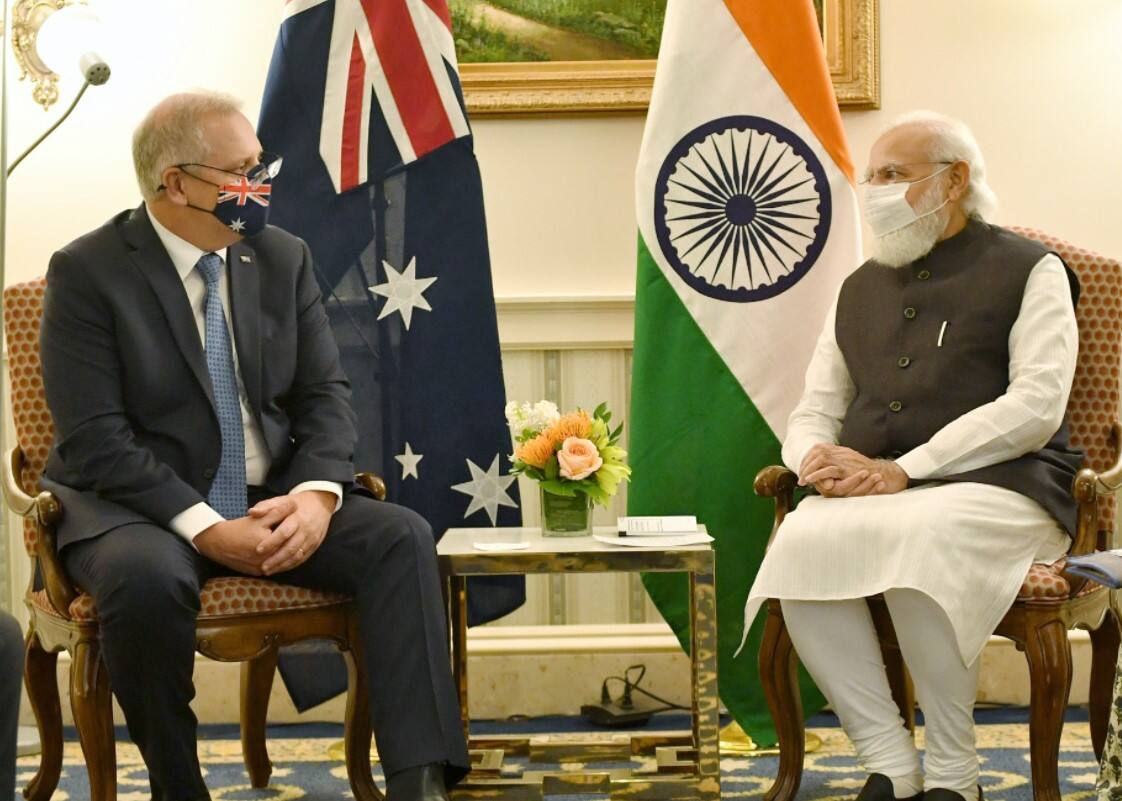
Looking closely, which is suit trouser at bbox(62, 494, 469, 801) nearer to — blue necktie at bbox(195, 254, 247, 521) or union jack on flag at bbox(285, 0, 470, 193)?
blue necktie at bbox(195, 254, 247, 521)

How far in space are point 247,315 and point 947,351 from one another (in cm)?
149

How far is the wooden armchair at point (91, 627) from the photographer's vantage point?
2688 millimetres

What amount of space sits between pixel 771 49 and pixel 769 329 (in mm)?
696

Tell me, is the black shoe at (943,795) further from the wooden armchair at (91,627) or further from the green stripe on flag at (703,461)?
the wooden armchair at (91,627)

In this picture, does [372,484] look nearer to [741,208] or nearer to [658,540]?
[658,540]

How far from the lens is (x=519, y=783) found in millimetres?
2939

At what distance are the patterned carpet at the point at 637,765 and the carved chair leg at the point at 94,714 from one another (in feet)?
1.53

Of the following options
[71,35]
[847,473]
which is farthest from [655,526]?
[71,35]

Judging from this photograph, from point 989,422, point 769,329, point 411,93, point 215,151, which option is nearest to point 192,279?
point 215,151

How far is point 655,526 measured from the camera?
3.05m

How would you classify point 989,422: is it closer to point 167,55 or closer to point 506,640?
point 506,640

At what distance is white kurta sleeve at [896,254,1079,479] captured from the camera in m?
2.88

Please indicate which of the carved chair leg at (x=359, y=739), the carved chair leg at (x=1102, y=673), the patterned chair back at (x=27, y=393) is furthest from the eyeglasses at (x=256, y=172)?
the carved chair leg at (x=1102, y=673)

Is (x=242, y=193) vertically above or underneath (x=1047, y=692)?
above
